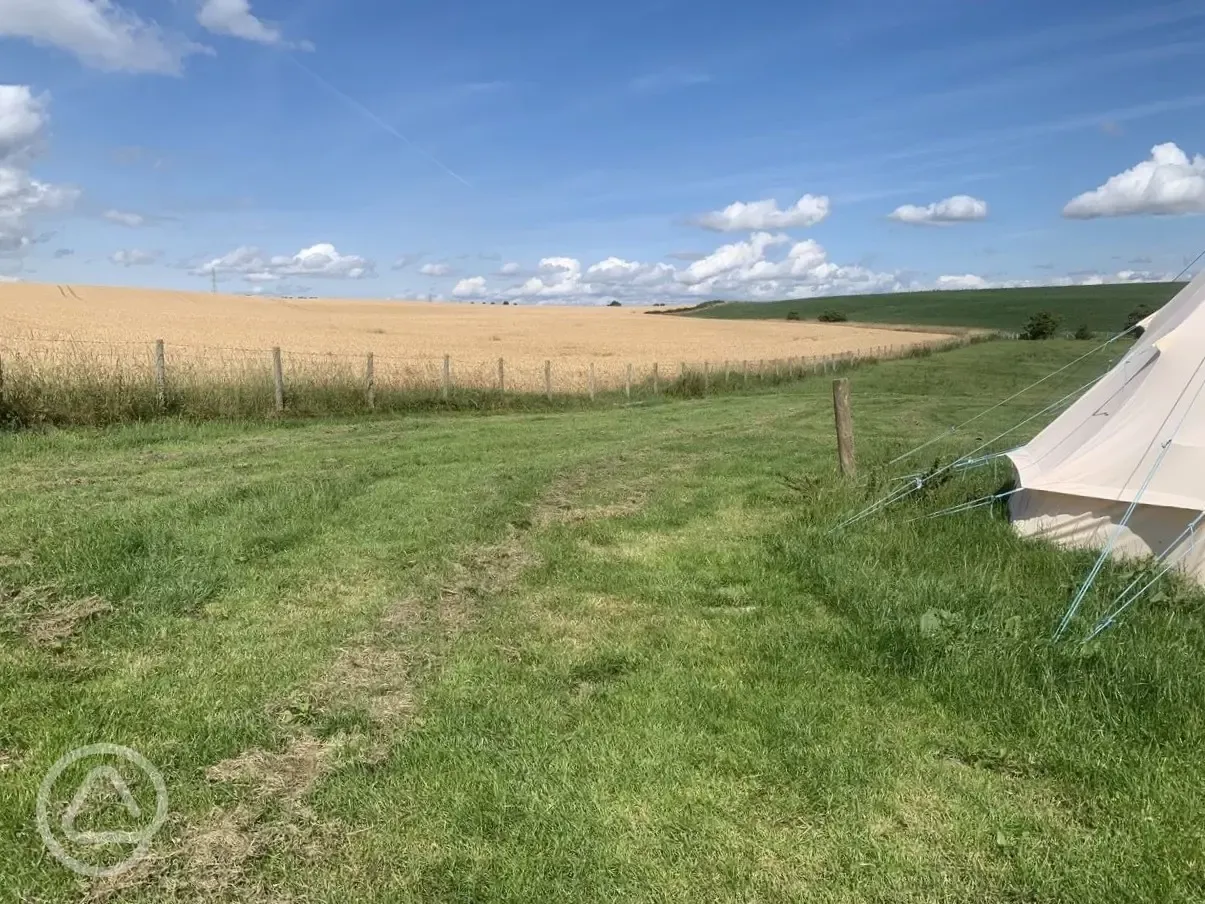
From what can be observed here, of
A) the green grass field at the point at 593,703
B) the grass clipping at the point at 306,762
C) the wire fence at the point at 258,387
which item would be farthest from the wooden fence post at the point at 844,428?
the wire fence at the point at 258,387

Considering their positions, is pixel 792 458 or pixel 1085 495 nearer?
pixel 1085 495

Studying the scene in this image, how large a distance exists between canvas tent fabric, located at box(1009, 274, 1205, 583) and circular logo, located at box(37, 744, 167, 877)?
257 inches

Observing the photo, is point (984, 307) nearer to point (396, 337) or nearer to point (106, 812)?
point (396, 337)

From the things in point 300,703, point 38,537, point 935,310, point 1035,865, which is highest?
point 935,310

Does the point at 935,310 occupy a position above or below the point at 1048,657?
above

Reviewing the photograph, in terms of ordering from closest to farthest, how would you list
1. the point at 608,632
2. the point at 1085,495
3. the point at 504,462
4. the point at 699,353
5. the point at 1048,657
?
the point at 1048,657 < the point at 608,632 < the point at 1085,495 < the point at 504,462 < the point at 699,353

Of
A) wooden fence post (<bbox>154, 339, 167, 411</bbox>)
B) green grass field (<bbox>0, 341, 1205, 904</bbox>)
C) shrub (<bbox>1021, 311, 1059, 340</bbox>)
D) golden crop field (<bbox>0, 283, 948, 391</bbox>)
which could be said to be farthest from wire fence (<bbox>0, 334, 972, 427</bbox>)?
shrub (<bbox>1021, 311, 1059, 340</bbox>)

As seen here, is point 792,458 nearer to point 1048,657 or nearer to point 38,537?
point 1048,657

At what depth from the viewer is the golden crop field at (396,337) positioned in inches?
1048

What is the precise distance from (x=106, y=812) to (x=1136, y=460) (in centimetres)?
706

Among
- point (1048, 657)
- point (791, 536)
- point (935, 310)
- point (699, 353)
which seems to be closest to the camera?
point (1048, 657)

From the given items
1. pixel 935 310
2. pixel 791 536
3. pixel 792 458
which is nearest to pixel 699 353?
pixel 792 458

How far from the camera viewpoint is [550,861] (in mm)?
3234

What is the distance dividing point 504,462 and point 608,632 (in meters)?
6.45
